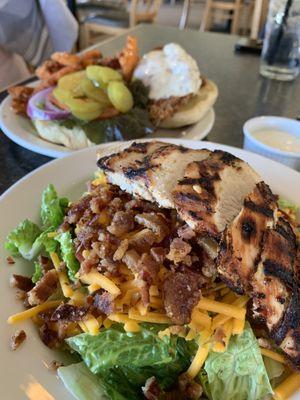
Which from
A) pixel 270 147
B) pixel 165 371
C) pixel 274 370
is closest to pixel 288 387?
pixel 274 370

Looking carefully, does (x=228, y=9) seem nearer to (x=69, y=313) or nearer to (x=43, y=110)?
(x=43, y=110)

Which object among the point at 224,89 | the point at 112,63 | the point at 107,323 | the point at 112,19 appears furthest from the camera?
the point at 112,19

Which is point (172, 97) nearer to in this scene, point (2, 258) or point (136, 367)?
point (2, 258)

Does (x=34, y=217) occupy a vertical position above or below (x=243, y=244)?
below

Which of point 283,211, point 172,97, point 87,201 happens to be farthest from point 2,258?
point 172,97

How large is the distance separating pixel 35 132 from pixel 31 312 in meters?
1.23

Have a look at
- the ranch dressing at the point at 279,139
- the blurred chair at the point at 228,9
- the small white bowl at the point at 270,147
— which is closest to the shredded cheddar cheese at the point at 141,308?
the small white bowl at the point at 270,147

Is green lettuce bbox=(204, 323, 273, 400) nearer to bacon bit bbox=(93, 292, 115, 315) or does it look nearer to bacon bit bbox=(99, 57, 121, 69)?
bacon bit bbox=(93, 292, 115, 315)

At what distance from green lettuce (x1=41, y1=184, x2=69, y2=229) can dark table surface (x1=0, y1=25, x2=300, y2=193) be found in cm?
41

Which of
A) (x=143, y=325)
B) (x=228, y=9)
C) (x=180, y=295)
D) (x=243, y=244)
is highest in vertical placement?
(x=228, y=9)

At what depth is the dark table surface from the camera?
2020mm

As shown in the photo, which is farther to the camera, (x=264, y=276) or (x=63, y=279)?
(x=63, y=279)

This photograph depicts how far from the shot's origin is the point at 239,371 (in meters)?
1.06

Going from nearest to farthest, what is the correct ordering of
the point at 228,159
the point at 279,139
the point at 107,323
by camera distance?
the point at 107,323 < the point at 228,159 < the point at 279,139
